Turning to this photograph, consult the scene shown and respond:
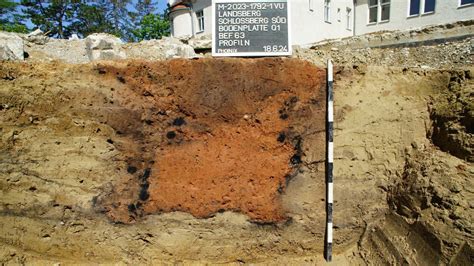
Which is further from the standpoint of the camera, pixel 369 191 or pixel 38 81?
pixel 369 191

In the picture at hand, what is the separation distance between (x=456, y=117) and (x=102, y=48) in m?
6.08

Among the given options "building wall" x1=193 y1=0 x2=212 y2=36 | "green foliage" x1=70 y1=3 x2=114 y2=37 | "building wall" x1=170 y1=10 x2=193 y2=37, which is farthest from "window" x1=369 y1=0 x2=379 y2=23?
"green foliage" x1=70 y1=3 x2=114 y2=37

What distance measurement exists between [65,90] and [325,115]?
2.62 m

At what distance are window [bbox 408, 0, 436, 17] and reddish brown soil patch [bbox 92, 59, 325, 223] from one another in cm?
1178

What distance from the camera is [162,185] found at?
289cm

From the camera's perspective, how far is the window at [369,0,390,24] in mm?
13120

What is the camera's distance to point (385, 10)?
43.3 feet

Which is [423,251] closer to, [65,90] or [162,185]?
[162,185]

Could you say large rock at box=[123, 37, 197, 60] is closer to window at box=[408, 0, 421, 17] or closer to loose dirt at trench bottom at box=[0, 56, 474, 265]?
loose dirt at trench bottom at box=[0, 56, 474, 265]

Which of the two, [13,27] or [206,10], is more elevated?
[13,27]

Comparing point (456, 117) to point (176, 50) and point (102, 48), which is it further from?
point (102, 48)

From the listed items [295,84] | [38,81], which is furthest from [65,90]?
[295,84]

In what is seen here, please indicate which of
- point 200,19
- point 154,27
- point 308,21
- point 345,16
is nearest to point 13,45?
point 308,21

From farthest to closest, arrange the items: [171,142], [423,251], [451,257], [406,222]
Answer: [171,142]
[406,222]
[423,251]
[451,257]
